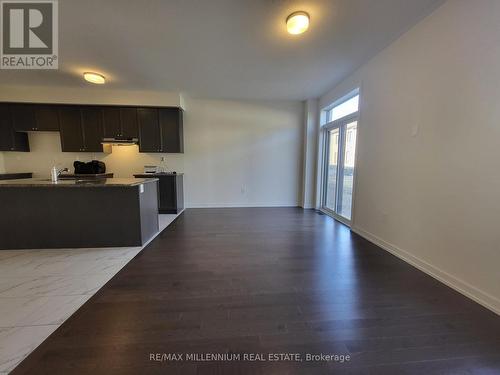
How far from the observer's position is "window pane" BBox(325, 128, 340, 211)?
4.76 meters

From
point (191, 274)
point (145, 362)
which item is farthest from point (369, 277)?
point (145, 362)

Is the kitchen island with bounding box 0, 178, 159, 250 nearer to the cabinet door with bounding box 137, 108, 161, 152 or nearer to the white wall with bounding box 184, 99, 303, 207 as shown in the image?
the cabinet door with bounding box 137, 108, 161, 152

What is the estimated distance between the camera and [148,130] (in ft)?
16.1

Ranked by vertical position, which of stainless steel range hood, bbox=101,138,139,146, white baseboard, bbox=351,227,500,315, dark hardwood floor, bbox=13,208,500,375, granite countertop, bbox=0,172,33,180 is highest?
stainless steel range hood, bbox=101,138,139,146

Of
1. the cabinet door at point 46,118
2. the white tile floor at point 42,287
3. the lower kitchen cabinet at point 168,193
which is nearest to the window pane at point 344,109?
the lower kitchen cabinet at point 168,193

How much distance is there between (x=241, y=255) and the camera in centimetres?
270

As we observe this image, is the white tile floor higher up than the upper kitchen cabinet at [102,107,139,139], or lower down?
lower down

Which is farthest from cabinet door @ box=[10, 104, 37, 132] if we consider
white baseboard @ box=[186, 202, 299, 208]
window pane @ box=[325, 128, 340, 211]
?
window pane @ box=[325, 128, 340, 211]

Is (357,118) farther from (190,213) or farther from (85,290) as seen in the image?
(85,290)

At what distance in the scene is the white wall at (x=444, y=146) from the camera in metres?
1.76

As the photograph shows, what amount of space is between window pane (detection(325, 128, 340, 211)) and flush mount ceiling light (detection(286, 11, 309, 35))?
108 inches

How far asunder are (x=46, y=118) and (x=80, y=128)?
0.72m

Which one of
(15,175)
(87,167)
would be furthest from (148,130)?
(15,175)

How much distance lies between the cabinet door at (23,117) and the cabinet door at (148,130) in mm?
2289
